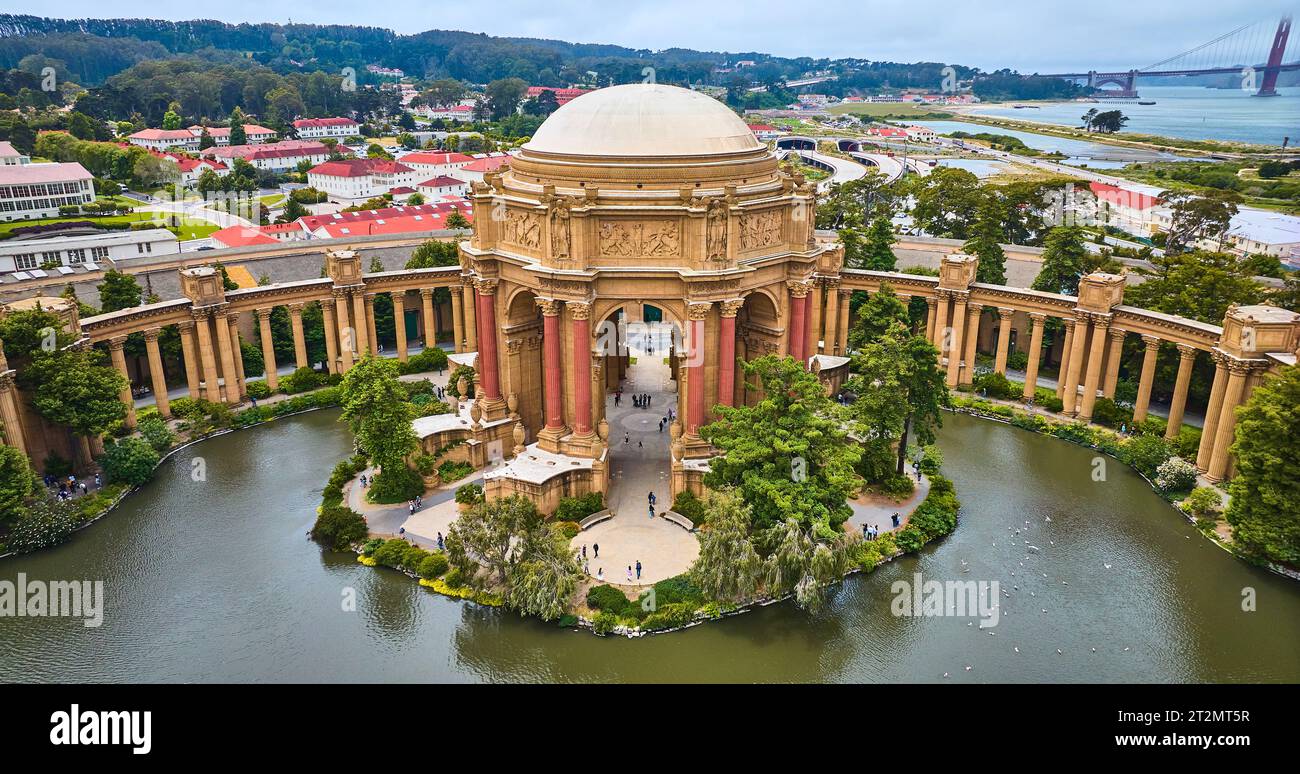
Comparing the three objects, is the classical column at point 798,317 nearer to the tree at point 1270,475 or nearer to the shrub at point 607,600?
the shrub at point 607,600

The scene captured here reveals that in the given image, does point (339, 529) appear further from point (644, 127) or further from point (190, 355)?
point (644, 127)

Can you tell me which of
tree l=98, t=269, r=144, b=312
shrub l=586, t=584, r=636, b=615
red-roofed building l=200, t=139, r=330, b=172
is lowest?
shrub l=586, t=584, r=636, b=615

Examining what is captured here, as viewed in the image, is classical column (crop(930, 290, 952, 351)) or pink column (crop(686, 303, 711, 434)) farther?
classical column (crop(930, 290, 952, 351))

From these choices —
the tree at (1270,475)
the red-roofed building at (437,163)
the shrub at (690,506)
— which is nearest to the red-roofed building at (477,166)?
the red-roofed building at (437,163)

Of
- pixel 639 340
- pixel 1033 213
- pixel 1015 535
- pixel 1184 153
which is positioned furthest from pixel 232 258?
pixel 1184 153

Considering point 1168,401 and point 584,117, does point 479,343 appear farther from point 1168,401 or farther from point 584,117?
point 1168,401

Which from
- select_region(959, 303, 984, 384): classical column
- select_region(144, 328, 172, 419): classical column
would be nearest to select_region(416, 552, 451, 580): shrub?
select_region(144, 328, 172, 419): classical column

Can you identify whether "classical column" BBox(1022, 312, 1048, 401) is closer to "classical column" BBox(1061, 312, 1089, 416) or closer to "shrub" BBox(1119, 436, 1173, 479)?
"classical column" BBox(1061, 312, 1089, 416)
